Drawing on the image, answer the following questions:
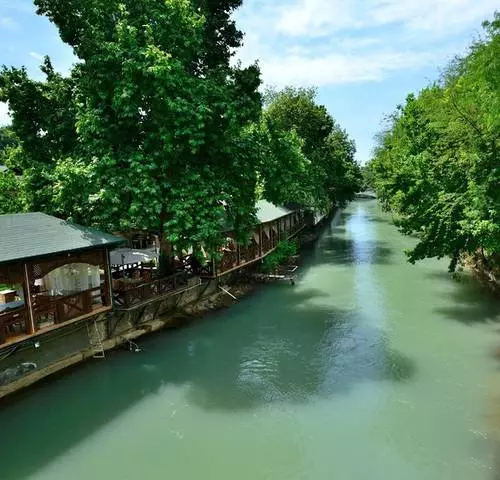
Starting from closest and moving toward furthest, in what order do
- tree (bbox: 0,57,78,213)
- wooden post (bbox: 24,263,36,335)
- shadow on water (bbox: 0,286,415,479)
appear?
shadow on water (bbox: 0,286,415,479), wooden post (bbox: 24,263,36,335), tree (bbox: 0,57,78,213)

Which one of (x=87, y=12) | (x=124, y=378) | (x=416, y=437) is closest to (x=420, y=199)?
(x=416, y=437)

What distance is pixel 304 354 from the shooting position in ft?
50.0

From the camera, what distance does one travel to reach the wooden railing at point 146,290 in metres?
15.9

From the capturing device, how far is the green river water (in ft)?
31.2

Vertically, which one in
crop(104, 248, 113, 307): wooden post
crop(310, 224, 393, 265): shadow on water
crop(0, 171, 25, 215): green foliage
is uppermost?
crop(0, 171, 25, 215): green foliage

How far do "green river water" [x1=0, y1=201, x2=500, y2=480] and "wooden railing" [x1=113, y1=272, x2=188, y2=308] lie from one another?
163 centimetres

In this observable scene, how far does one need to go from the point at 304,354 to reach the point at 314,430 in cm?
462

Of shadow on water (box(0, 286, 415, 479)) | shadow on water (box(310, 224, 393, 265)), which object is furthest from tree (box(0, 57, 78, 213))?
shadow on water (box(310, 224, 393, 265))

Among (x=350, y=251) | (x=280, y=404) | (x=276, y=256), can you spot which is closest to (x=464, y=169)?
(x=280, y=404)

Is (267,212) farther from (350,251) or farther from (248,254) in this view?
(350,251)

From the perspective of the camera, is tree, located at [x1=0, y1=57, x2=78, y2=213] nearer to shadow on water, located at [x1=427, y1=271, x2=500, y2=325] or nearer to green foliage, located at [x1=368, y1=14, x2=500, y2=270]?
green foliage, located at [x1=368, y1=14, x2=500, y2=270]

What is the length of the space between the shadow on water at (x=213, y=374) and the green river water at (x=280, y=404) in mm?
48

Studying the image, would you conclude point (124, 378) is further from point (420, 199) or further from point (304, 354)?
point (420, 199)

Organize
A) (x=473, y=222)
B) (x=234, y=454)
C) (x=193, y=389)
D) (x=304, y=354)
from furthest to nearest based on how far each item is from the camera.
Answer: (x=304, y=354)
(x=473, y=222)
(x=193, y=389)
(x=234, y=454)
